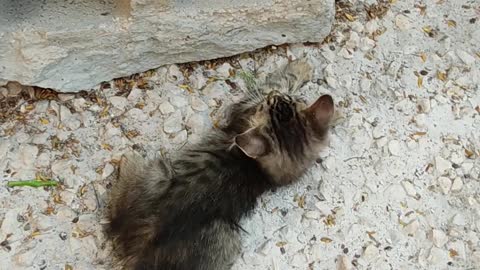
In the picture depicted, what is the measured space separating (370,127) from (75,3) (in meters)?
0.98

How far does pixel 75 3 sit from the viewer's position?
210 cm

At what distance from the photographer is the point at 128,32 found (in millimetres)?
2135

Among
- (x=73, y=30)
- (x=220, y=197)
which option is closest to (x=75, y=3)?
(x=73, y=30)

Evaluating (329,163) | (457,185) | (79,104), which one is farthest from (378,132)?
(79,104)

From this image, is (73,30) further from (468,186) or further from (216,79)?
(468,186)

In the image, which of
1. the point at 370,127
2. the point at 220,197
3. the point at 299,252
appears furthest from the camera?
the point at 370,127

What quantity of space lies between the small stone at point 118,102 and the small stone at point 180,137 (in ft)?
0.63

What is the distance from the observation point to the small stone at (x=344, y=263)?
7.15ft

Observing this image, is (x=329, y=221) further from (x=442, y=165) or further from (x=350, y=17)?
(x=350, y=17)

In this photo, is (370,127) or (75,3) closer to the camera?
(75,3)

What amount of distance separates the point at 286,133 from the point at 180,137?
1.22 feet

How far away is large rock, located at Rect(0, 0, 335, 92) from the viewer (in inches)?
81.1

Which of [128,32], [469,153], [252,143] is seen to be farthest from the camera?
[469,153]

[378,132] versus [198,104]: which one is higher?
[198,104]
